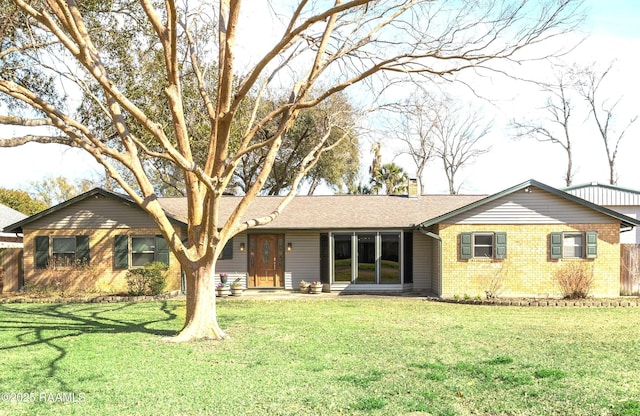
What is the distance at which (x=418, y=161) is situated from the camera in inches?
1656

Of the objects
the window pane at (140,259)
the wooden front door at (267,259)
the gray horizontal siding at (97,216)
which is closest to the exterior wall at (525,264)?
the wooden front door at (267,259)

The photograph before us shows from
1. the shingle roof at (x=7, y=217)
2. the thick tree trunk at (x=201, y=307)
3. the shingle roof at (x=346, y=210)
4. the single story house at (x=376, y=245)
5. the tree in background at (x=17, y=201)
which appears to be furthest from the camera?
the tree in background at (x=17, y=201)

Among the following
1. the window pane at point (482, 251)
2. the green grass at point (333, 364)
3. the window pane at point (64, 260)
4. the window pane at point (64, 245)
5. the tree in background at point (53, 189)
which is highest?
the tree in background at point (53, 189)

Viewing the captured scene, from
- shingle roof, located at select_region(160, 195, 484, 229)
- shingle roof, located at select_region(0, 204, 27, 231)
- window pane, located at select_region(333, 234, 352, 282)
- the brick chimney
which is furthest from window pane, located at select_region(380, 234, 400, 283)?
shingle roof, located at select_region(0, 204, 27, 231)

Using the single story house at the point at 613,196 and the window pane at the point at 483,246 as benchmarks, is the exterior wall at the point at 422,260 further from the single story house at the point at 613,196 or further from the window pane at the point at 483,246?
the single story house at the point at 613,196

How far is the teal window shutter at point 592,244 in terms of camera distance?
19016 millimetres

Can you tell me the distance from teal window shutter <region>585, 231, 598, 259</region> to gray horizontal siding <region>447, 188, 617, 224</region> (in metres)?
0.42

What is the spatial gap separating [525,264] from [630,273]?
3.72 metres

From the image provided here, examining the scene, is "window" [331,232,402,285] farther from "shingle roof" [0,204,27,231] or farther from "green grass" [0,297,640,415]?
"shingle roof" [0,204,27,231]

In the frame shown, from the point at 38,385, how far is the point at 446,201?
18969 mm

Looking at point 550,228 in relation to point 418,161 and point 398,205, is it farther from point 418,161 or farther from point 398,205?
point 418,161

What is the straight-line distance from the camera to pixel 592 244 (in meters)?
19.0

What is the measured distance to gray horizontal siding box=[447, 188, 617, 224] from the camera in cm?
1917

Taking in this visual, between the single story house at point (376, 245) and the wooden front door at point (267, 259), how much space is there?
39 mm
